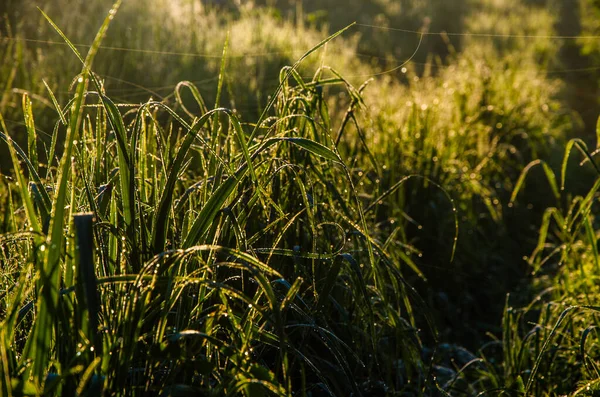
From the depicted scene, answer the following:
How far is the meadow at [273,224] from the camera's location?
3.70ft

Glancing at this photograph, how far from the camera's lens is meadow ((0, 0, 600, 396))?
1.13 meters

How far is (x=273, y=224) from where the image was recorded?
1.44 meters

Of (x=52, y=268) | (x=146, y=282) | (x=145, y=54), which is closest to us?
(x=52, y=268)

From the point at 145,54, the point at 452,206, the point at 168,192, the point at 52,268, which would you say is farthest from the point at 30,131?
the point at 145,54

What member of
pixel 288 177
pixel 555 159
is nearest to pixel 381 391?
pixel 288 177

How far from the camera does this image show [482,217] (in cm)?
371

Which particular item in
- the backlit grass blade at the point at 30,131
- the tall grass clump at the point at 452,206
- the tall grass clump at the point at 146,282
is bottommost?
the tall grass clump at the point at 452,206

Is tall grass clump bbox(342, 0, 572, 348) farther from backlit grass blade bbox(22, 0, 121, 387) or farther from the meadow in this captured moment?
backlit grass blade bbox(22, 0, 121, 387)

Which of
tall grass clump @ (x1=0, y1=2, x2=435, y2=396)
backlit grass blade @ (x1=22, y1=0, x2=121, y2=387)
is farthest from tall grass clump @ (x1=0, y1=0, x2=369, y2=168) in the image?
backlit grass blade @ (x1=22, y1=0, x2=121, y2=387)

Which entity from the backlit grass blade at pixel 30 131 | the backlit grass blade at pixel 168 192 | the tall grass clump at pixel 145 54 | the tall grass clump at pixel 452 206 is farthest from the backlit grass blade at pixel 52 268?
the tall grass clump at pixel 145 54

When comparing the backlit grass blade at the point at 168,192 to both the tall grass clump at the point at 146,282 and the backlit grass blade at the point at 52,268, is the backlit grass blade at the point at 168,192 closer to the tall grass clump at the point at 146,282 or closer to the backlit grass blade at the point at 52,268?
the tall grass clump at the point at 146,282

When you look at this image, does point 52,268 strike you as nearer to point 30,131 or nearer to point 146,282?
point 146,282

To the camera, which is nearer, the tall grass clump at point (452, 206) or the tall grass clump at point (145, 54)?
the tall grass clump at point (452, 206)

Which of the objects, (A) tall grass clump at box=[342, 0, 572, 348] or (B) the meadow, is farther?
(A) tall grass clump at box=[342, 0, 572, 348]
